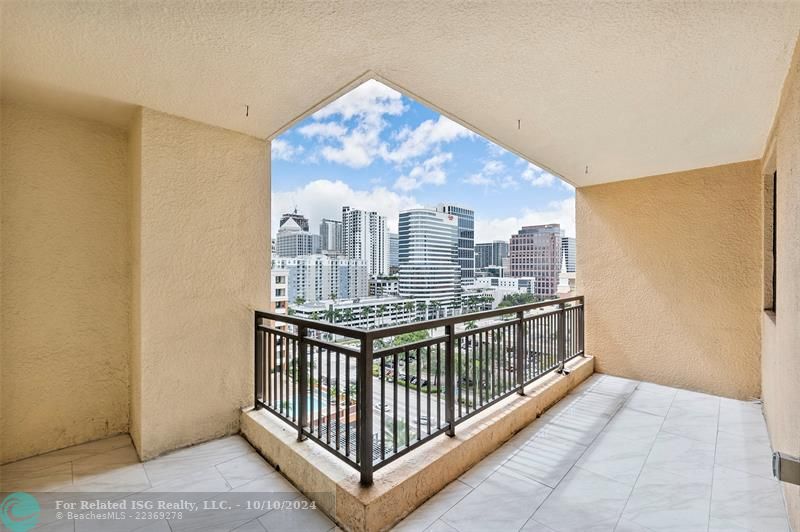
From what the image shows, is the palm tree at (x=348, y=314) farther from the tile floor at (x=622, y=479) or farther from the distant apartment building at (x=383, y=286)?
the distant apartment building at (x=383, y=286)

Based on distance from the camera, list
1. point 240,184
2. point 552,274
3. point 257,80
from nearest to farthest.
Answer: point 257,80, point 240,184, point 552,274

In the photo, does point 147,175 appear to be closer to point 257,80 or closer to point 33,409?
point 257,80

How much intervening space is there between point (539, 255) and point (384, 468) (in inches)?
170

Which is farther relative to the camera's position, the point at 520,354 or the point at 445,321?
the point at 520,354

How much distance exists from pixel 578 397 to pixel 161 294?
3.89 m

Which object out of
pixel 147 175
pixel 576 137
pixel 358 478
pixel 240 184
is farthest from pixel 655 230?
pixel 147 175

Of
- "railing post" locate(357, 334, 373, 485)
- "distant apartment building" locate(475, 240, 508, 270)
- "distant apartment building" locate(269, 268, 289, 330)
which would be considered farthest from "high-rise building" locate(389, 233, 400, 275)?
"railing post" locate(357, 334, 373, 485)

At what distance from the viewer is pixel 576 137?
2.92 metres

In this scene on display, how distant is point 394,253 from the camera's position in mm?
6531

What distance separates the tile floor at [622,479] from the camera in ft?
5.81

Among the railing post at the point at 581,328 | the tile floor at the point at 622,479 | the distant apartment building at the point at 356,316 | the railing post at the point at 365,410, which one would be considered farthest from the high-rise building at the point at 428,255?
the railing post at the point at 365,410

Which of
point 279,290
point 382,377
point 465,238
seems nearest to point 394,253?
point 465,238

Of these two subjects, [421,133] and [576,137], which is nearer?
[576,137]

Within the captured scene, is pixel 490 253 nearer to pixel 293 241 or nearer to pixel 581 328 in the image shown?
pixel 581 328
